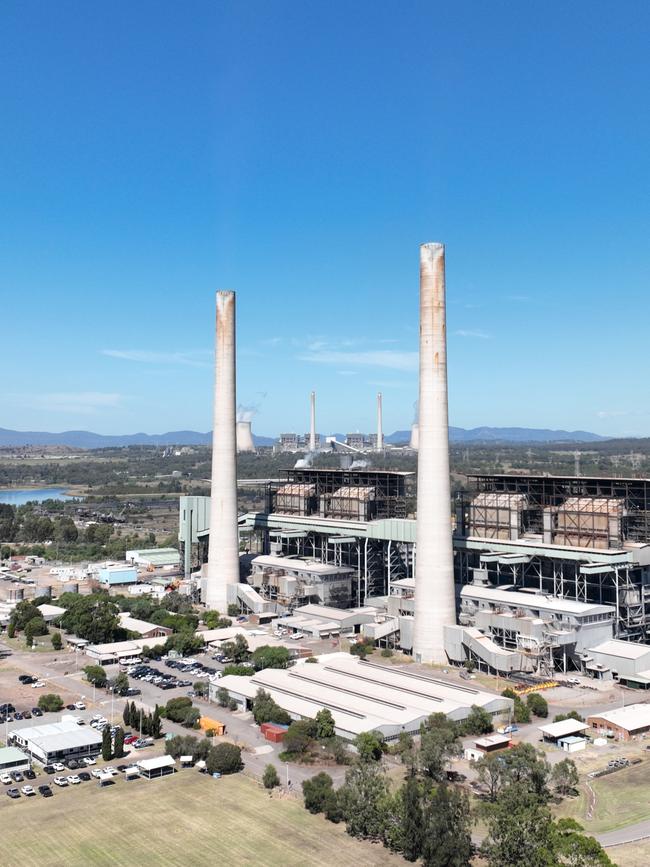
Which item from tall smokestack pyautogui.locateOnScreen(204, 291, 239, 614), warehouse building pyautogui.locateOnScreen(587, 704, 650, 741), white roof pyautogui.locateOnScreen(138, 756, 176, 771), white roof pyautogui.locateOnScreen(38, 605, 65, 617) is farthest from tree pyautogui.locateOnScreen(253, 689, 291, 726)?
white roof pyautogui.locateOnScreen(38, 605, 65, 617)

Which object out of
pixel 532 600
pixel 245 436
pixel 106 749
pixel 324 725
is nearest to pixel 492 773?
pixel 324 725

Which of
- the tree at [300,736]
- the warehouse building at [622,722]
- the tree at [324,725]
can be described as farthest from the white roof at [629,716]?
the tree at [300,736]

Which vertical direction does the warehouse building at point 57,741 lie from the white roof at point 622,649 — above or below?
below

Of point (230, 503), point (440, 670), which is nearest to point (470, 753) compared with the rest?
point (440, 670)

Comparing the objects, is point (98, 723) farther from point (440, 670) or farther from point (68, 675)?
point (440, 670)

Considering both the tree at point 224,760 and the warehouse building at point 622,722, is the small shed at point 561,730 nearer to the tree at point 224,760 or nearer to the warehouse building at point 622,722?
the warehouse building at point 622,722


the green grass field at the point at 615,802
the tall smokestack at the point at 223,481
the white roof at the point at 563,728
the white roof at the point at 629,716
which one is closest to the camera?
the green grass field at the point at 615,802

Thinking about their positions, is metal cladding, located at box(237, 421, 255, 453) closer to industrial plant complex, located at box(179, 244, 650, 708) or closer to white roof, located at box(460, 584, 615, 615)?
industrial plant complex, located at box(179, 244, 650, 708)

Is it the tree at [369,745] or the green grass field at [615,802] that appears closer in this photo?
the green grass field at [615,802]
